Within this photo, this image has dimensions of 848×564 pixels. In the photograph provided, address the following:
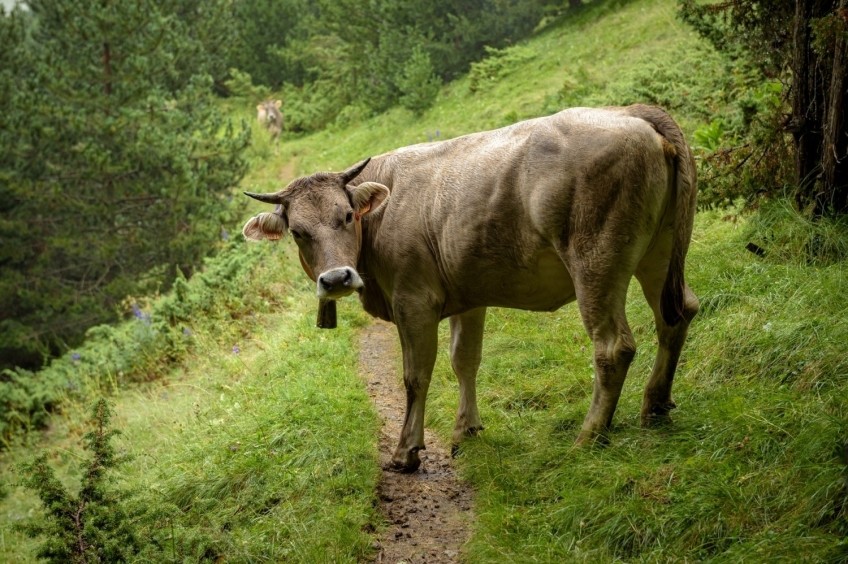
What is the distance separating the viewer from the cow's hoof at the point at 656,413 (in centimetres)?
598

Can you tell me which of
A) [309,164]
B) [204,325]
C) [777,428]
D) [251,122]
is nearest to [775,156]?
[777,428]

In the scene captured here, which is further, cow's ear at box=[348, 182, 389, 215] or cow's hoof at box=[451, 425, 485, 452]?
cow's hoof at box=[451, 425, 485, 452]

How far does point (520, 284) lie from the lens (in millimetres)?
6324

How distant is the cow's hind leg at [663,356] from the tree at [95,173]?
16.2m

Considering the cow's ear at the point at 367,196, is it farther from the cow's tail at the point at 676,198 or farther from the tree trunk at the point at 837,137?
the tree trunk at the point at 837,137

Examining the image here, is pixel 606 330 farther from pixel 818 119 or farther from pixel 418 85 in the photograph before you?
pixel 418 85

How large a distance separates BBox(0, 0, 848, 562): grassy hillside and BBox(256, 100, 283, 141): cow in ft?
69.1

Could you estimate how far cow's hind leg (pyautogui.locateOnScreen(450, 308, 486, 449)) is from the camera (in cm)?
720

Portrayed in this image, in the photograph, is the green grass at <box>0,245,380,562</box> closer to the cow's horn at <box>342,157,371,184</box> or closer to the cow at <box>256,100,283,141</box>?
the cow's horn at <box>342,157,371,184</box>

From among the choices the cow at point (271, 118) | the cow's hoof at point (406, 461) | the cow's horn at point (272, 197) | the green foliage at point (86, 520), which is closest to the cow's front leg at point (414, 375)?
the cow's hoof at point (406, 461)

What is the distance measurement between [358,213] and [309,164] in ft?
68.7

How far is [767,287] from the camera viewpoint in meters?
7.27

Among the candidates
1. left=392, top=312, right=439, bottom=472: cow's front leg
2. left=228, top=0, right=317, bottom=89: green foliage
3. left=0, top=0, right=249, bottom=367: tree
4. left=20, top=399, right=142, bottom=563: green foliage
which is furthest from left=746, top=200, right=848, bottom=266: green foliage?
left=228, top=0, right=317, bottom=89: green foliage

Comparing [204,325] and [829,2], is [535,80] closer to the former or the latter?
[204,325]
